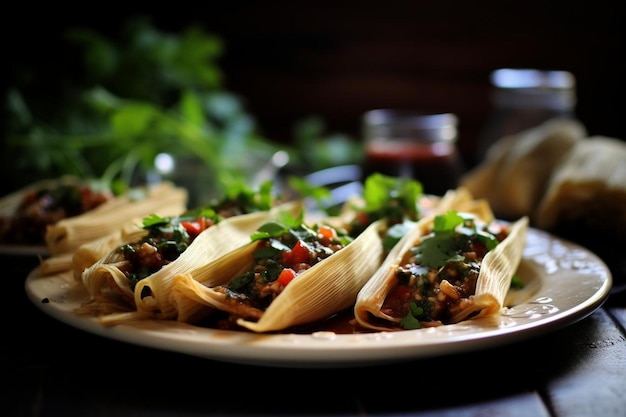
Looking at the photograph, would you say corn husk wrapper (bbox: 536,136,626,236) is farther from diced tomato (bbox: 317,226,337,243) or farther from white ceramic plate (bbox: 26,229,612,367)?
diced tomato (bbox: 317,226,337,243)

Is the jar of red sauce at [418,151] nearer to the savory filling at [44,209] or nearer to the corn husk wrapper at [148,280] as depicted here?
the savory filling at [44,209]

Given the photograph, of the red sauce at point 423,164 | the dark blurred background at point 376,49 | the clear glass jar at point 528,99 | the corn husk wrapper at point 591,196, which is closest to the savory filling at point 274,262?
the corn husk wrapper at point 591,196

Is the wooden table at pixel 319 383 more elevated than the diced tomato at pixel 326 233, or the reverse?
the diced tomato at pixel 326 233

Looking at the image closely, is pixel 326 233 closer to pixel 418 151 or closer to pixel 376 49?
pixel 418 151

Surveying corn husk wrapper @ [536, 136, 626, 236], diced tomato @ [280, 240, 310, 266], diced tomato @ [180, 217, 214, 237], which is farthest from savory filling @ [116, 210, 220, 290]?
corn husk wrapper @ [536, 136, 626, 236]

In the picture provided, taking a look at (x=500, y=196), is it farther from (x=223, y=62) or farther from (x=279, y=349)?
(x=223, y=62)

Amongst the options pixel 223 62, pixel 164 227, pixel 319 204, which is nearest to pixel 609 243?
pixel 319 204
